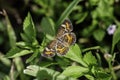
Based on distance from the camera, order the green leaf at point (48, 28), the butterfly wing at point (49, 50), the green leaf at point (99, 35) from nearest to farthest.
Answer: the butterfly wing at point (49, 50) < the green leaf at point (48, 28) < the green leaf at point (99, 35)

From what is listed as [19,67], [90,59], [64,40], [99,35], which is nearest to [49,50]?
[64,40]

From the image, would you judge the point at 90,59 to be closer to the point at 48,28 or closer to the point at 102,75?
the point at 102,75

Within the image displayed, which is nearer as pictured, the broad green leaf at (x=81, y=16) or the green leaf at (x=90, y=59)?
the green leaf at (x=90, y=59)

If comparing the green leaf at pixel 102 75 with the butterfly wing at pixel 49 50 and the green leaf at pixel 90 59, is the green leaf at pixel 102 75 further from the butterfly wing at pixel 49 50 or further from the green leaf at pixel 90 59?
the butterfly wing at pixel 49 50

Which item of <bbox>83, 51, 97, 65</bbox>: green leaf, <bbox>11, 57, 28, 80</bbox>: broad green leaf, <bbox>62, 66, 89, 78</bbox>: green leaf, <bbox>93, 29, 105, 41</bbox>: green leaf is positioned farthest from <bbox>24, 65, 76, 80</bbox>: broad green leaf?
<bbox>93, 29, 105, 41</bbox>: green leaf

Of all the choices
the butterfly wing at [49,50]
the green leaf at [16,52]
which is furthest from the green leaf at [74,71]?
the green leaf at [16,52]

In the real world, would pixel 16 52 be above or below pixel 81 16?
below

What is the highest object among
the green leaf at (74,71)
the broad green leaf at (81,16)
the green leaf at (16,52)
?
the broad green leaf at (81,16)

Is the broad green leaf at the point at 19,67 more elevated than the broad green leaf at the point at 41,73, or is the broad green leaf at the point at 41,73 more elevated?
the broad green leaf at the point at 19,67

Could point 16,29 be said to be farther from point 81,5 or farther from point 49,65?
point 49,65

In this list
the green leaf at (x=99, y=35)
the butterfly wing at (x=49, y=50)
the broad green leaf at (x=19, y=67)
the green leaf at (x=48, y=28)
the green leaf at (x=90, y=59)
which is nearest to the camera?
the butterfly wing at (x=49, y=50)

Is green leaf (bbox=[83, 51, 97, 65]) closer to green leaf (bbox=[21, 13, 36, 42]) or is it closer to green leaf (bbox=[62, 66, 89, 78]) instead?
green leaf (bbox=[62, 66, 89, 78])
